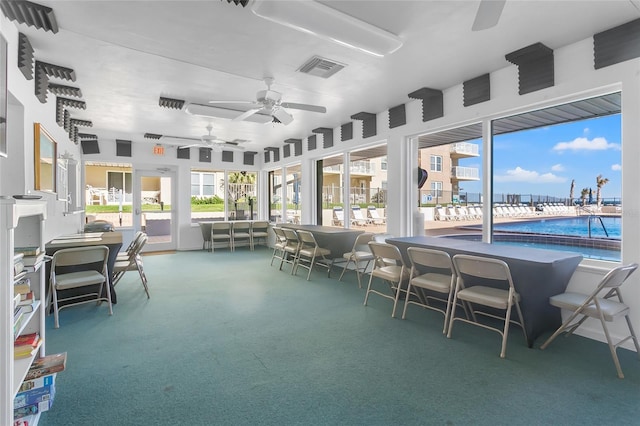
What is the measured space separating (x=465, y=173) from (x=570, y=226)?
1.37m

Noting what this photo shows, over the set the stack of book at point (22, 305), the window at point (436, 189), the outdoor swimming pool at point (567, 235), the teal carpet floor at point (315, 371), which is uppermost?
the window at point (436, 189)

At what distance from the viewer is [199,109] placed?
15.5 ft

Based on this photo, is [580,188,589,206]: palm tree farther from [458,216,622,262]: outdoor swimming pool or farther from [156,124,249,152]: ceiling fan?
[156,124,249,152]: ceiling fan

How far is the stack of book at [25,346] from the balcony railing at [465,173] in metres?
4.52

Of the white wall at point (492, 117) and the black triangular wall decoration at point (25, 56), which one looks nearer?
the white wall at point (492, 117)

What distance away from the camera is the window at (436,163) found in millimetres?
5058

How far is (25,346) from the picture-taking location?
5.91 feet

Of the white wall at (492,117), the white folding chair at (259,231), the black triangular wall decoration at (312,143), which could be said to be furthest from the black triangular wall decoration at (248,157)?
the white wall at (492,117)

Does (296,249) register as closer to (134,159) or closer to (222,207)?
(222,207)

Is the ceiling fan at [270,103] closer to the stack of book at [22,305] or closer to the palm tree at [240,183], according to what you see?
the stack of book at [22,305]

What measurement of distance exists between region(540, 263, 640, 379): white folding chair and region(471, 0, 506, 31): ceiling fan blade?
6.43ft

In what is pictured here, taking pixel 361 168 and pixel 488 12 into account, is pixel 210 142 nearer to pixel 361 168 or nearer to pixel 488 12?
pixel 361 168

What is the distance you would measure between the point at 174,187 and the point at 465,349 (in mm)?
8063

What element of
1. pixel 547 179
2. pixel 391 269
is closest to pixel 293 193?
pixel 391 269
